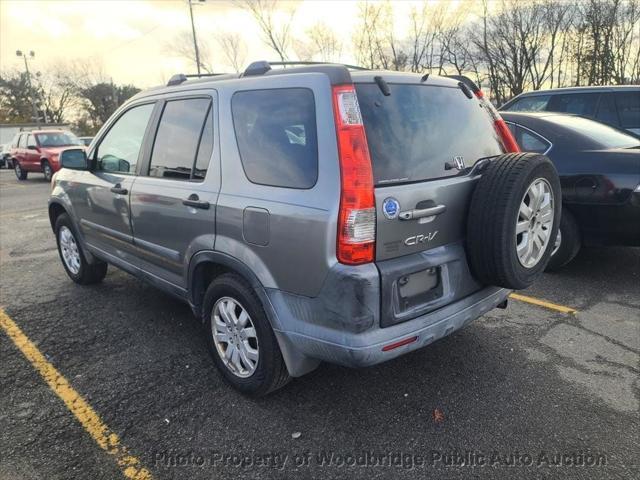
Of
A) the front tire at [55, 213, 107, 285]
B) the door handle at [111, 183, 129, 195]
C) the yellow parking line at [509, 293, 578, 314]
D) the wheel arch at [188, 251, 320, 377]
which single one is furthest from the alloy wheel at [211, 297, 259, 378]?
the yellow parking line at [509, 293, 578, 314]

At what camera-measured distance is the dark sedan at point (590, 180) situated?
409 centimetres

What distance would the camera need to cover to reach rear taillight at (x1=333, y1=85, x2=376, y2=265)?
211cm

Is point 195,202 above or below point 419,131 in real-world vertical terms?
below

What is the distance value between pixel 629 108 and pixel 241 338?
630cm

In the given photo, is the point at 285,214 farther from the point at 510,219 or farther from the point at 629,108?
the point at 629,108

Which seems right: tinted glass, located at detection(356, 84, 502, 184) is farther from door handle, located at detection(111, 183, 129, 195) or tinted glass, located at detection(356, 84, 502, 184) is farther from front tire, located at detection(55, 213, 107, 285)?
A: front tire, located at detection(55, 213, 107, 285)

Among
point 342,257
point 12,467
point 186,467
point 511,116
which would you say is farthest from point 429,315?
point 511,116

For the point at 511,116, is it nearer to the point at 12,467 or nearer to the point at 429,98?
the point at 429,98

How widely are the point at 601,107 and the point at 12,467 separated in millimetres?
7446

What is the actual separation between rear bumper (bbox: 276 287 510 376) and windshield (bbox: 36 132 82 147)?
17.1 meters

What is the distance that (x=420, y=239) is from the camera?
235 cm

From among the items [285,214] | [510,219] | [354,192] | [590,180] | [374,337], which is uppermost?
[354,192]

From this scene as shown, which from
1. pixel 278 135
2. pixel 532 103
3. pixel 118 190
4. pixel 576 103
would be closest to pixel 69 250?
pixel 118 190

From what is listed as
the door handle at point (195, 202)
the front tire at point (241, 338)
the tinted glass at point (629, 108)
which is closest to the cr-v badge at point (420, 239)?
the front tire at point (241, 338)
